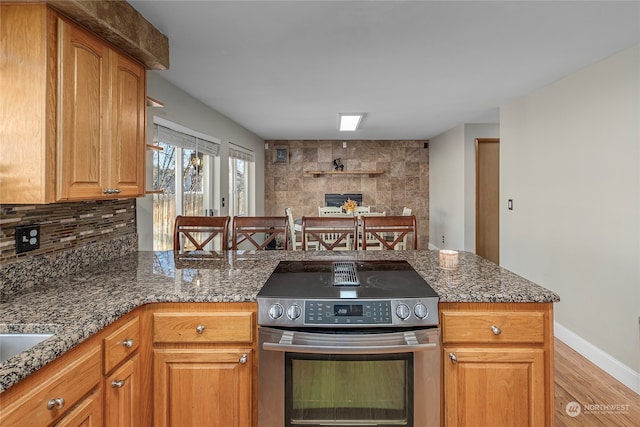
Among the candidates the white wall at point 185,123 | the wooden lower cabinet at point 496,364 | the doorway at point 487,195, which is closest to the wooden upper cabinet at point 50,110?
the white wall at point 185,123

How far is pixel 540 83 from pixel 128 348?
12.1ft

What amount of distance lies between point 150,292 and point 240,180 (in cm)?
483

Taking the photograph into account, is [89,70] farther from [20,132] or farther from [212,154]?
[212,154]

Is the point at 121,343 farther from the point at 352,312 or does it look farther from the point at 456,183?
the point at 456,183

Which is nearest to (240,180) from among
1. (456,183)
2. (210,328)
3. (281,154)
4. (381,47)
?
(281,154)

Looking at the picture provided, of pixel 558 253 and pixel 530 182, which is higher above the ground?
pixel 530 182

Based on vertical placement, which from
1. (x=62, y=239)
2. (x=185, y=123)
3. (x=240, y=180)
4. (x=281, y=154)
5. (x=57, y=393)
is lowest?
(x=57, y=393)

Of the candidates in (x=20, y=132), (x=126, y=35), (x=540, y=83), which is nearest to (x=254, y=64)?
(x=126, y=35)

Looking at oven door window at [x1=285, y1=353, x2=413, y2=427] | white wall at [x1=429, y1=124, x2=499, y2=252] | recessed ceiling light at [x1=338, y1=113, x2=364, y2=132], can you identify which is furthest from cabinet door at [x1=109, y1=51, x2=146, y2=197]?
white wall at [x1=429, y1=124, x2=499, y2=252]

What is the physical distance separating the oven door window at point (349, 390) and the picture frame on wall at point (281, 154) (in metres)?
6.22

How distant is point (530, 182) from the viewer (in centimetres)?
368

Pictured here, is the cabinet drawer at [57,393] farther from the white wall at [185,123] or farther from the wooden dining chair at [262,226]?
the white wall at [185,123]

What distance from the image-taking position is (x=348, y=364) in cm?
139

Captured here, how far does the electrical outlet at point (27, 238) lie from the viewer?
1552mm
